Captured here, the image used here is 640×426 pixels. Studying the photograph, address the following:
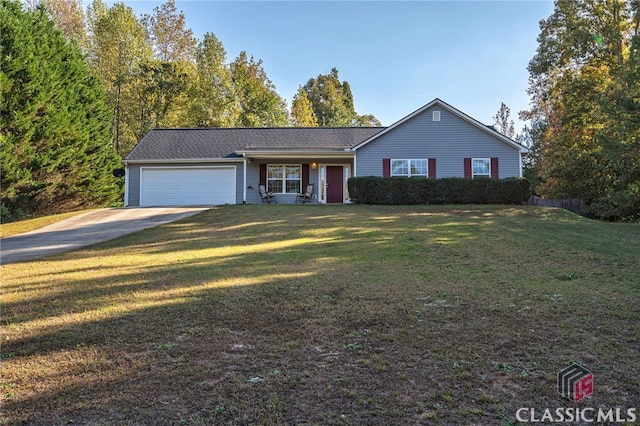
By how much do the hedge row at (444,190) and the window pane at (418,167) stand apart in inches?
68.0

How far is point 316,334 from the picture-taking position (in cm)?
359

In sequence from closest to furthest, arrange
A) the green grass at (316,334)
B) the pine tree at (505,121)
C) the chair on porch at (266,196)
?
the green grass at (316,334) → the chair on porch at (266,196) → the pine tree at (505,121)

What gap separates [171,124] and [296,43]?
14568 millimetres

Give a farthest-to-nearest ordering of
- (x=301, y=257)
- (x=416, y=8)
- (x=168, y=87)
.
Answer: (x=168, y=87), (x=416, y=8), (x=301, y=257)

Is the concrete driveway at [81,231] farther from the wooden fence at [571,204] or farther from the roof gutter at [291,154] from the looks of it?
the wooden fence at [571,204]

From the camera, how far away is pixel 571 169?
62.6 ft

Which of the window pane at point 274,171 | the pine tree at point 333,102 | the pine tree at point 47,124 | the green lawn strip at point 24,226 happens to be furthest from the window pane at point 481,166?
the pine tree at point 333,102

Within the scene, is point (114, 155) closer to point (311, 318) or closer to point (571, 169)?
point (311, 318)

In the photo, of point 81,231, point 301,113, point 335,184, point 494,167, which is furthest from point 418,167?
point 301,113

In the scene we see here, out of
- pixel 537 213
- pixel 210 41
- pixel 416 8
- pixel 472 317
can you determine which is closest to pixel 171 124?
pixel 210 41

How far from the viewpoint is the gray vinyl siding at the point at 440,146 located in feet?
55.8

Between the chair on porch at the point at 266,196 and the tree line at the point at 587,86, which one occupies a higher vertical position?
the tree line at the point at 587,86

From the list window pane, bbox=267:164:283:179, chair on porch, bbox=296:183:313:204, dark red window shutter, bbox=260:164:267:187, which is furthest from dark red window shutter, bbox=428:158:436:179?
dark red window shutter, bbox=260:164:267:187

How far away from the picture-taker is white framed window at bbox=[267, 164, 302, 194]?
18.7 m
